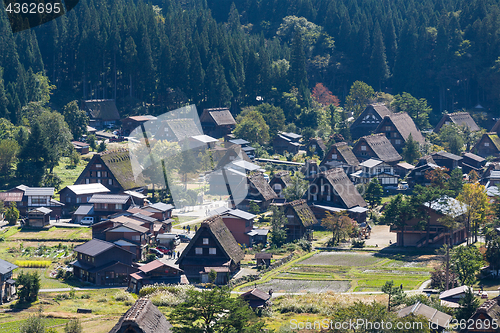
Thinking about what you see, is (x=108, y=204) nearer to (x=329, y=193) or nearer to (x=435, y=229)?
(x=329, y=193)

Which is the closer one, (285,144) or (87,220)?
(87,220)

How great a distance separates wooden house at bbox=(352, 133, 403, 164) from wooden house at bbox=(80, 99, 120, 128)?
34.8 m

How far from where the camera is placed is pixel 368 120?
10219 cm

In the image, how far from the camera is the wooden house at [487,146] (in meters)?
92.7

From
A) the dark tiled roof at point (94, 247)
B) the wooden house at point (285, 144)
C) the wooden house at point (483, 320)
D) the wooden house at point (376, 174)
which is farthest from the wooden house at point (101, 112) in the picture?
the wooden house at point (483, 320)

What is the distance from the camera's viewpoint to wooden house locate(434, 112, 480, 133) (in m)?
102

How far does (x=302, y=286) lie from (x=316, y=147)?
47729 millimetres

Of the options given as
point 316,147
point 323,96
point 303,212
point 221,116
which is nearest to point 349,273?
point 303,212

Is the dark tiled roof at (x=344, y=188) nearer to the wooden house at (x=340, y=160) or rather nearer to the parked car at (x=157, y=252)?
the wooden house at (x=340, y=160)

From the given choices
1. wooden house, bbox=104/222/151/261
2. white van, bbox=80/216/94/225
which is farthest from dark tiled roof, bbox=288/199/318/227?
white van, bbox=80/216/94/225

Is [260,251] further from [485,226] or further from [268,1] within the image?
[268,1]

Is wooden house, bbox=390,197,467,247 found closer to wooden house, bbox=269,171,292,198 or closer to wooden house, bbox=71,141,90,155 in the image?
wooden house, bbox=269,171,292,198

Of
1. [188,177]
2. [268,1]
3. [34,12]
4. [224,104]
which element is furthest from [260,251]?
[268,1]

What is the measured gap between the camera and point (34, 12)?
9831cm
